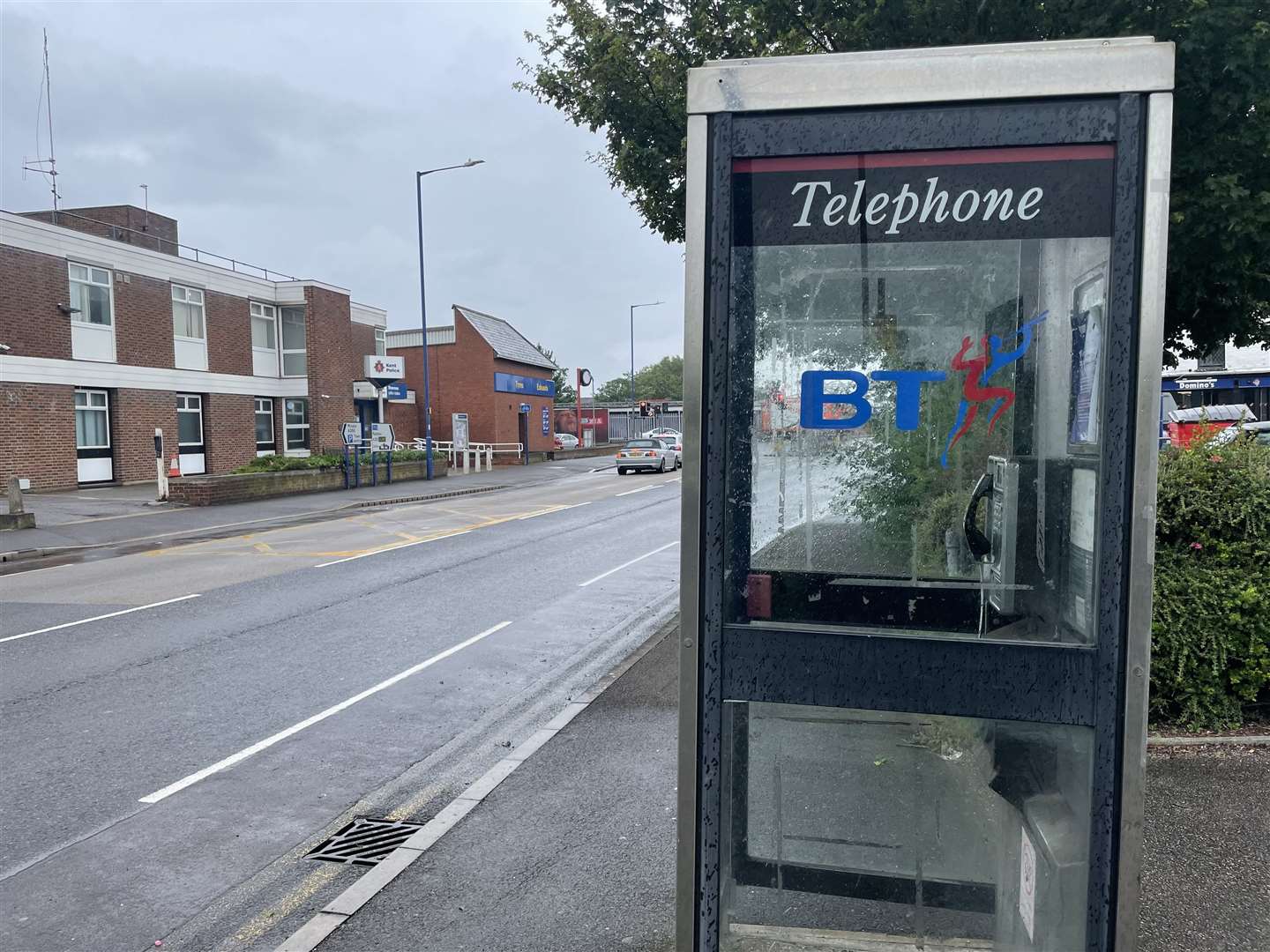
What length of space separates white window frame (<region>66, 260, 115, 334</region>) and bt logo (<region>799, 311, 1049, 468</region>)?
28773mm

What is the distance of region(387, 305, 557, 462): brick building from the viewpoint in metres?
47.8

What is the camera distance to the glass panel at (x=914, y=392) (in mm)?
2615

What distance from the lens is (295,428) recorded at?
37.0m

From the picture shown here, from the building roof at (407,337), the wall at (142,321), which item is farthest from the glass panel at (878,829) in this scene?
the building roof at (407,337)

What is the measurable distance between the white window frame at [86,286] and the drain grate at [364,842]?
2629 cm

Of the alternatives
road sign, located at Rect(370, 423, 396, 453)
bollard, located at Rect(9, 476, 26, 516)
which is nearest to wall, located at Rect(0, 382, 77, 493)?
bollard, located at Rect(9, 476, 26, 516)

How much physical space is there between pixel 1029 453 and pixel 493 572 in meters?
11.0

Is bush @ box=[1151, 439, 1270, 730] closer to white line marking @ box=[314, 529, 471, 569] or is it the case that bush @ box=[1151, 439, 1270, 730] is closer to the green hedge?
white line marking @ box=[314, 529, 471, 569]

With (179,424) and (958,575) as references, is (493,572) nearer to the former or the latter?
(958,575)

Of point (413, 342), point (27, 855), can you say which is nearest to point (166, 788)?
point (27, 855)

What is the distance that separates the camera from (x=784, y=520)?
9.14 ft

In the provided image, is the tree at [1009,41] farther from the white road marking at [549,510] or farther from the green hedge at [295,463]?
the green hedge at [295,463]

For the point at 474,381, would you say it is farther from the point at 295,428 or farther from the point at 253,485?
the point at 253,485

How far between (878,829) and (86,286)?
2971cm
